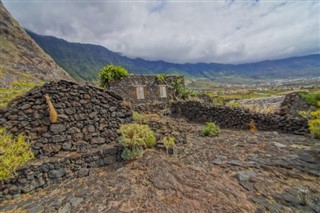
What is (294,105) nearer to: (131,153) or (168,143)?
(168,143)

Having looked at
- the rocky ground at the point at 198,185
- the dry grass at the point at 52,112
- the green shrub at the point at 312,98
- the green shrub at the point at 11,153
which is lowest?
the rocky ground at the point at 198,185

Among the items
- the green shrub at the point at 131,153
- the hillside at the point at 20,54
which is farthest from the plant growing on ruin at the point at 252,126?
the hillside at the point at 20,54

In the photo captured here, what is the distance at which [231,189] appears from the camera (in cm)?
374

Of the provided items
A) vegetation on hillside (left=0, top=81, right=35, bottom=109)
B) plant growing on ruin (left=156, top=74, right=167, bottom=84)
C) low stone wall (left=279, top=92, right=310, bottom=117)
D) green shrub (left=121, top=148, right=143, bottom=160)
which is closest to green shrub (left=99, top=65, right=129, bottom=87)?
plant growing on ruin (left=156, top=74, right=167, bottom=84)

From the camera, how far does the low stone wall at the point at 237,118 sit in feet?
26.3

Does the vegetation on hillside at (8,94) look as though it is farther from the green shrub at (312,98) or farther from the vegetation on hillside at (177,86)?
the green shrub at (312,98)

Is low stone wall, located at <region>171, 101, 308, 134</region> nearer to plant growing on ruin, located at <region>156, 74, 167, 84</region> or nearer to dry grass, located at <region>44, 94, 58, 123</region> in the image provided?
plant growing on ruin, located at <region>156, 74, 167, 84</region>

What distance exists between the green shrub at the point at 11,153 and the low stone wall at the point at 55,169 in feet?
0.66

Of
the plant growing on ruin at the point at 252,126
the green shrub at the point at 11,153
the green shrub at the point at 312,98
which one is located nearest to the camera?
the green shrub at the point at 11,153

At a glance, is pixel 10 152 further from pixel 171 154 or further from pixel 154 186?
pixel 171 154

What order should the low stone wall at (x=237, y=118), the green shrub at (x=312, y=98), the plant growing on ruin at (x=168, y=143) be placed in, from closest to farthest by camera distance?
the plant growing on ruin at (x=168, y=143) → the low stone wall at (x=237, y=118) → the green shrub at (x=312, y=98)

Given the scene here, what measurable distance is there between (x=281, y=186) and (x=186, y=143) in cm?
351

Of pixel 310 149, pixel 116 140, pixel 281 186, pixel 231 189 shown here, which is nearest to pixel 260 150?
pixel 310 149

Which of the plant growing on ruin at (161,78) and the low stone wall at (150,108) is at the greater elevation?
the plant growing on ruin at (161,78)
